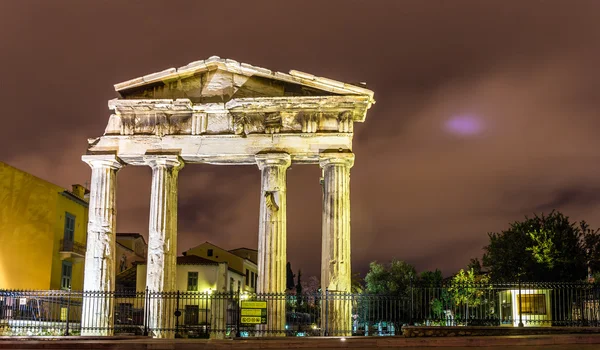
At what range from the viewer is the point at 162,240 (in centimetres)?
2644

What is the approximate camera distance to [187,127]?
89.7 ft

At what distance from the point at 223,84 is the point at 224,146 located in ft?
7.88

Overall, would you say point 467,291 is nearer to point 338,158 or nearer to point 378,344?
point 378,344

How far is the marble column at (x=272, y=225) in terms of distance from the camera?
84.9ft

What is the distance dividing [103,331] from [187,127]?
8.01 meters

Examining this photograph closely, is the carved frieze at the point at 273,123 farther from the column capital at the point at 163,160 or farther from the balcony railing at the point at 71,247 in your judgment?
the balcony railing at the point at 71,247

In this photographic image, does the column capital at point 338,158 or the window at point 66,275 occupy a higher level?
the column capital at point 338,158

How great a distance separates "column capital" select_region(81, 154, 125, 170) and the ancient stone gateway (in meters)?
0.04

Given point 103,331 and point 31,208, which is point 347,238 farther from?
point 31,208

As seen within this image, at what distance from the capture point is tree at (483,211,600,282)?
41594 millimetres

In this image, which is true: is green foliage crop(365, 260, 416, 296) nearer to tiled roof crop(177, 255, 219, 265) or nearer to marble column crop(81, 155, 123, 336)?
tiled roof crop(177, 255, 219, 265)

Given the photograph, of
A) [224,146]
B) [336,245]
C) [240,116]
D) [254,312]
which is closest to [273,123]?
[240,116]

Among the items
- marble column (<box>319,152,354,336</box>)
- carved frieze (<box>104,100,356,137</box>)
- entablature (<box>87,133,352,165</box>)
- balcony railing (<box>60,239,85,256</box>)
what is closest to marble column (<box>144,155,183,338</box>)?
entablature (<box>87,133,352,165</box>)

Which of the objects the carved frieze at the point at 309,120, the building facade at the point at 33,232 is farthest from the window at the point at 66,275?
the carved frieze at the point at 309,120
